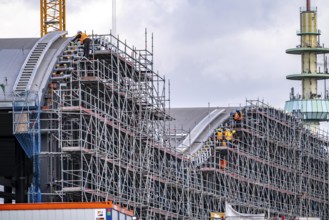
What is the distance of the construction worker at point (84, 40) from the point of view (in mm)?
114250

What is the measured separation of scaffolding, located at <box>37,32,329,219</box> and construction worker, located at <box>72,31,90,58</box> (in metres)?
0.48

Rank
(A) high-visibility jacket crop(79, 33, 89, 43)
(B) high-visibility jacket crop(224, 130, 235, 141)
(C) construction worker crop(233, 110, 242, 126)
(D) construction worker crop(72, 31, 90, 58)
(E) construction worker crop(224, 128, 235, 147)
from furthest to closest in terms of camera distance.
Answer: (C) construction worker crop(233, 110, 242, 126), (E) construction worker crop(224, 128, 235, 147), (B) high-visibility jacket crop(224, 130, 235, 141), (A) high-visibility jacket crop(79, 33, 89, 43), (D) construction worker crop(72, 31, 90, 58)

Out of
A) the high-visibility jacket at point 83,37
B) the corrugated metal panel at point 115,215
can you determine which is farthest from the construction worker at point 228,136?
the corrugated metal panel at point 115,215

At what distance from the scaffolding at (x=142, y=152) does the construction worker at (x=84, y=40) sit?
1.56ft

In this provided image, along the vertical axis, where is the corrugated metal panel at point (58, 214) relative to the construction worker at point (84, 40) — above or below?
below

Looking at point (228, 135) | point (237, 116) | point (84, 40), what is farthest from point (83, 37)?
point (237, 116)

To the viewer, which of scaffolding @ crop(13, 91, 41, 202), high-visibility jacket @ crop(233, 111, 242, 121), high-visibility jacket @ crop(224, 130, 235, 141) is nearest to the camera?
scaffolding @ crop(13, 91, 41, 202)

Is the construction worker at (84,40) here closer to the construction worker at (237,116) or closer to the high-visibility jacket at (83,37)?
the high-visibility jacket at (83,37)

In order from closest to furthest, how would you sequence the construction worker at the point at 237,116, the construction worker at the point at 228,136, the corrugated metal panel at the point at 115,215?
1. the corrugated metal panel at the point at 115,215
2. the construction worker at the point at 228,136
3. the construction worker at the point at 237,116

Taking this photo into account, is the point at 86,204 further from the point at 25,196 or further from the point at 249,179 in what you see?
the point at 249,179

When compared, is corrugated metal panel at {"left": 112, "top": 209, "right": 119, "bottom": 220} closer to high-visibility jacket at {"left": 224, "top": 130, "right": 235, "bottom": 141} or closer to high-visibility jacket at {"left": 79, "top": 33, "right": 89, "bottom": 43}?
high-visibility jacket at {"left": 79, "top": 33, "right": 89, "bottom": 43}

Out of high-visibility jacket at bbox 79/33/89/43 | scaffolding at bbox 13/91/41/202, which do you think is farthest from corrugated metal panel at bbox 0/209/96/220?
high-visibility jacket at bbox 79/33/89/43

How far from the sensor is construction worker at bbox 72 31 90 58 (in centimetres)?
11425

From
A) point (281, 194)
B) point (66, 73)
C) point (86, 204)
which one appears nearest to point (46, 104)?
point (66, 73)
